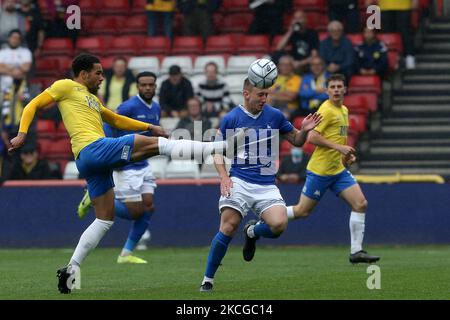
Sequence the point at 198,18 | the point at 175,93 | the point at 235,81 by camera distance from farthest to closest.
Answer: the point at 198,18, the point at 235,81, the point at 175,93

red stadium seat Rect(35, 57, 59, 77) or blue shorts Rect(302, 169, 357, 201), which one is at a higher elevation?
red stadium seat Rect(35, 57, 59, 77)

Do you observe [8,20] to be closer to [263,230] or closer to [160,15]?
[160,15]

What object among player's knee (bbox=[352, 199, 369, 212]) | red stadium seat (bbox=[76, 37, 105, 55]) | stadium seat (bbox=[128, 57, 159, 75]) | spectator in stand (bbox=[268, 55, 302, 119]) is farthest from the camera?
red stadium seat (bbox=[76, 37, 105, 55])

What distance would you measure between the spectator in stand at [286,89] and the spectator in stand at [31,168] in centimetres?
430

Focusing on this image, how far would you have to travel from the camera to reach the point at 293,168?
72.6ft

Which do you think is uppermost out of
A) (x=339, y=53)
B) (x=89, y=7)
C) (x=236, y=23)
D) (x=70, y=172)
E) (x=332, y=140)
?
(x=89, y=7)

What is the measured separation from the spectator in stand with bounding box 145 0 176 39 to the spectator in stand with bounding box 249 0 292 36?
5.51ft

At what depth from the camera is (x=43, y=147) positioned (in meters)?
24.5

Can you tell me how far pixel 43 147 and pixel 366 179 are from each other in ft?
21.6

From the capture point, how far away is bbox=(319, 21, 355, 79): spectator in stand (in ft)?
78.1

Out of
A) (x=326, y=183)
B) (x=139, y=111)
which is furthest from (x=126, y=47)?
(x=326, y=183)

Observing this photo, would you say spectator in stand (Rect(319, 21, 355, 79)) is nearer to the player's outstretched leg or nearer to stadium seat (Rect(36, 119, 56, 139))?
stadium seat (Rect(36, 119, 56, 139))

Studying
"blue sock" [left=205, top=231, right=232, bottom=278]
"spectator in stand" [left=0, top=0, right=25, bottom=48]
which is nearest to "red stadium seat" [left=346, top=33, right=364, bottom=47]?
"spectator in stand" [left=0, top=0, right=25, bottom=48]

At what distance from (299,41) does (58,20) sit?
19.0 ft
